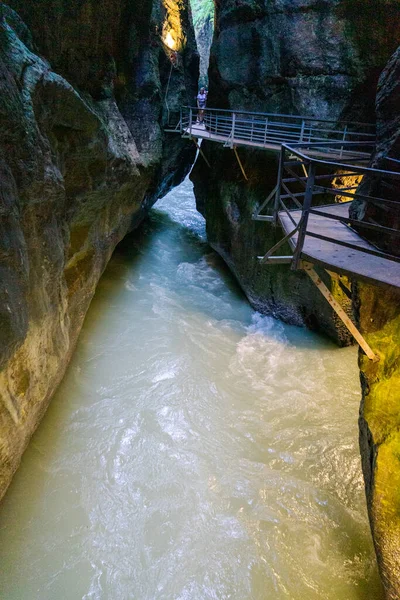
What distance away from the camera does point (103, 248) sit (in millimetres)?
8125

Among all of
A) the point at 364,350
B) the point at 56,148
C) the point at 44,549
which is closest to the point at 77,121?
the point at 56,148

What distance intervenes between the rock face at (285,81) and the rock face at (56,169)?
305 centimetres

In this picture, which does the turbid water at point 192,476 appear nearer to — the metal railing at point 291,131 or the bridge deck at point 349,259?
the bridge deck at point 349,259

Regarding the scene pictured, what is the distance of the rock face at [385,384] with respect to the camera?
2.86 metres

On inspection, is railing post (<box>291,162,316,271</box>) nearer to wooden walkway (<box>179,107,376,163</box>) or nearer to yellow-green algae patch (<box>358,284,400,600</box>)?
yellow-green algae patch (<box>358,284,400,600</box>)

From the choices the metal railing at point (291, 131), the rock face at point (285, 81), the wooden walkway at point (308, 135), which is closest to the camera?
the rock face at point (285, 81)

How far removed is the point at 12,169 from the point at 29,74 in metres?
1.34

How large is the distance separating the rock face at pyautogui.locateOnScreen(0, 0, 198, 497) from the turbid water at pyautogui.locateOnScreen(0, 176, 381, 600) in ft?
2.22

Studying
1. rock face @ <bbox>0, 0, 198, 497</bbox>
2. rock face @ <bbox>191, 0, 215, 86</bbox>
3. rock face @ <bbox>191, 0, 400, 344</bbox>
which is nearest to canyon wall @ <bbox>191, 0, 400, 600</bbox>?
rock face @ <bbox>191, 0, 400, 344</bbox>

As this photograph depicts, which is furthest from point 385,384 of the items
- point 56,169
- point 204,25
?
point 204,25

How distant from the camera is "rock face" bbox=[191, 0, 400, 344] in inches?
326

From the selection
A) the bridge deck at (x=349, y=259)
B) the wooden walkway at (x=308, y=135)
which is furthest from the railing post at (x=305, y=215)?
the wooden walkway at (x=308, y=135)

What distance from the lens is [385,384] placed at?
340 centimetres

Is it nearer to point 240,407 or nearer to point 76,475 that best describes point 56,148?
point 76,475
